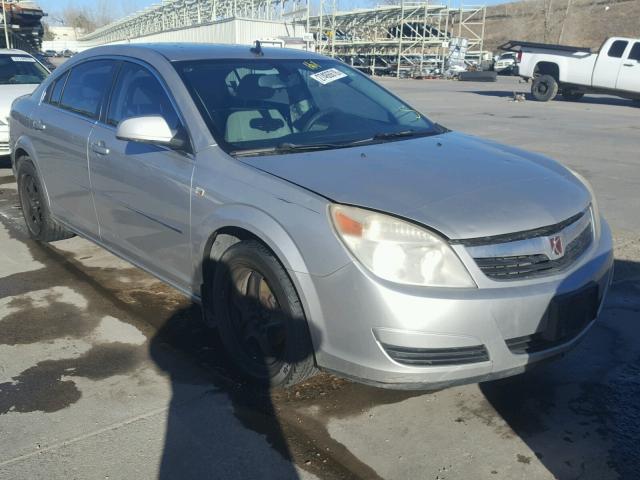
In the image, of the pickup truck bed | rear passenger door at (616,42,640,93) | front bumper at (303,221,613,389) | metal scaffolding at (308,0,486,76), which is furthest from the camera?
metal scaffolding at (308,0,486,76)

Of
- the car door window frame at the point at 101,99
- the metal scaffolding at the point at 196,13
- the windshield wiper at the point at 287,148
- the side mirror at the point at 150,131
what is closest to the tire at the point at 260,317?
the windshield wiper at the point at 287,148

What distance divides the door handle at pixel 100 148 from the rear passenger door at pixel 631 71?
1978 cm

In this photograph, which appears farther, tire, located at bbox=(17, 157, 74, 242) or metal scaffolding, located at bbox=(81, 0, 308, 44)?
metal scaffolding, located at bbox=(81, 0, 308, 44)

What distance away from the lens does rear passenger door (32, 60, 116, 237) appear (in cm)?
450

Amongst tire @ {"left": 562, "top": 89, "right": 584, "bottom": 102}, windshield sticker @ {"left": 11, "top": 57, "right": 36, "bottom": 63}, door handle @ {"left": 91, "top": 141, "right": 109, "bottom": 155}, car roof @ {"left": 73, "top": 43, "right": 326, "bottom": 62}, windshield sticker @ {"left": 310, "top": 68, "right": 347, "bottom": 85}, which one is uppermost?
car roof @ {"left": 73, "top": 43, "right": 326, "bottom": 62}

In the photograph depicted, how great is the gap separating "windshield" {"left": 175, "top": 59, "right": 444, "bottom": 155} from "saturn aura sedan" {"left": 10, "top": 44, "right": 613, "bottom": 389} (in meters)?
0.01

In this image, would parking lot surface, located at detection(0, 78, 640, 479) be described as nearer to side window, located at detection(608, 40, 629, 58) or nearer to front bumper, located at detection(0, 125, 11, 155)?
front bumper, located at detection(0, 125, 11, 155)

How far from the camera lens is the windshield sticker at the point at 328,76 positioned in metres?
4.30

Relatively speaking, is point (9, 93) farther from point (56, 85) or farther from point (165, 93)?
point (165, 93)

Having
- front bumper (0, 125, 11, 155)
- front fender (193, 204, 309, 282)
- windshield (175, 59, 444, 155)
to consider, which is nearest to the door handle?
windshield (175, 59, 444, 155)

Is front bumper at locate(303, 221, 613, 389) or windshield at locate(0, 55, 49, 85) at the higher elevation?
windshield at locate(0, 55, 49, 85)

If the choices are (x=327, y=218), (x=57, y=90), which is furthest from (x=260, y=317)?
(x=57, y=90)

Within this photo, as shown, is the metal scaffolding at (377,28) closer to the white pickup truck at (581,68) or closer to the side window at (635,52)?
the white pickup truck at (581,68)

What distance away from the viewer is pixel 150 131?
353 cm
